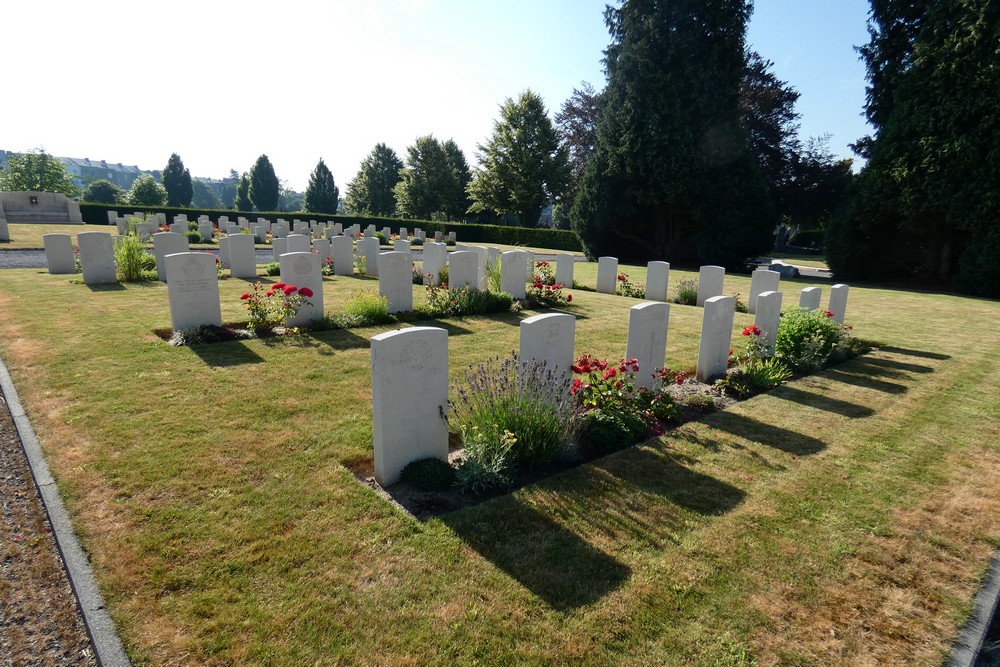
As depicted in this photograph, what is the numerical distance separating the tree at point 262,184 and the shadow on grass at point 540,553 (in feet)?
244

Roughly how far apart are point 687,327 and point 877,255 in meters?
16.2

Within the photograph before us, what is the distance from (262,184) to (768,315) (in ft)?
241

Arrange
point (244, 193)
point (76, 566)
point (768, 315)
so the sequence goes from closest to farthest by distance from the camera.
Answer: point (76, 566)
point (768, 315)
point (244, 193)

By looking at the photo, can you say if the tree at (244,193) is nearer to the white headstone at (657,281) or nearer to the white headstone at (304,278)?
the white headstone at (657,281)

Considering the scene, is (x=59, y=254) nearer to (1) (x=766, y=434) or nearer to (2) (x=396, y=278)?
(2) (x=396, y=278)

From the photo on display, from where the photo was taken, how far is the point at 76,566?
3.17 m

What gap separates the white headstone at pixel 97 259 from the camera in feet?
40.3

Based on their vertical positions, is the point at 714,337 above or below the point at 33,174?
below

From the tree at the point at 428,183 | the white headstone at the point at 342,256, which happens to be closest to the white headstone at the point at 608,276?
the white headstone at the point at 342,256

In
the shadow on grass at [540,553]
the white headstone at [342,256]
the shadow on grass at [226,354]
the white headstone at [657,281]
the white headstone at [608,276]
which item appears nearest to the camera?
the shadow on grass at [540,553]

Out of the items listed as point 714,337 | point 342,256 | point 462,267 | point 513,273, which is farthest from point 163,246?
point 714,337

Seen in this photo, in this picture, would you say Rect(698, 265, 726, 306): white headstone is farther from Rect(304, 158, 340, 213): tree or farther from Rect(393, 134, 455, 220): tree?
Rect(304, 158, 340, 213): tree

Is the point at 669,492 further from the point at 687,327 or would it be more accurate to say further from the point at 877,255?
the point at 877,255

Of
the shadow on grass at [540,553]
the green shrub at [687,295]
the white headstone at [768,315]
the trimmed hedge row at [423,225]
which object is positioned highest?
the trimmed hedge row at [423,225]
